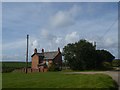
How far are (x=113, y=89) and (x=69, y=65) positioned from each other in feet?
176

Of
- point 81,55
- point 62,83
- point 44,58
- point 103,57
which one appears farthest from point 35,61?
point 62,83

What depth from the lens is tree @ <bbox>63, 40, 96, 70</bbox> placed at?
71.3 metres

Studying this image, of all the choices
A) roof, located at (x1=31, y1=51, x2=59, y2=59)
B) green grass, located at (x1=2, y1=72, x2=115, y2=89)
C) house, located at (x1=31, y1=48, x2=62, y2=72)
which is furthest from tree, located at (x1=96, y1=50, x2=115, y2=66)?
green grass, located at (x1=2, y1=72, x2=115, y2=89)

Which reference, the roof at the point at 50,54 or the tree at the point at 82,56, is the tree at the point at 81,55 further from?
the roof at the point at 50,54

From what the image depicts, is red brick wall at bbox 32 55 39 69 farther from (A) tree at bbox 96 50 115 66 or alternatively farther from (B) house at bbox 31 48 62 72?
(A) tree at bbox 96 50 115 66

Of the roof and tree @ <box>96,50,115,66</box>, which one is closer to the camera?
tree @ <box>96,50,115,66</box>

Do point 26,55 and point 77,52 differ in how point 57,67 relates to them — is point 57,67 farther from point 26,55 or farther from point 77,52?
point 26,55

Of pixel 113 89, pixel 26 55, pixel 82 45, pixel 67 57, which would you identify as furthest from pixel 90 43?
pixel 113 89

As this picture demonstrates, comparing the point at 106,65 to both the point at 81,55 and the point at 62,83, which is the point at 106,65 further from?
the point at 62,83

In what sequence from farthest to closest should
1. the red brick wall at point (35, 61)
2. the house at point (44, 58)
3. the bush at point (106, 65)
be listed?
the red brick wall at point (35, 61) → the house at point (44, 58) → the bush at point (106, 65)

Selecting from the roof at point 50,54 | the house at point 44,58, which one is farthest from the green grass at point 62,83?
the roof at point 50,54

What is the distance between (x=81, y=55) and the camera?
71250 mm

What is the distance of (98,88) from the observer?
63.9 feet

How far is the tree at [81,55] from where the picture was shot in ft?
234
